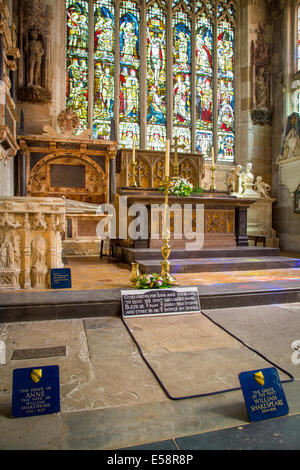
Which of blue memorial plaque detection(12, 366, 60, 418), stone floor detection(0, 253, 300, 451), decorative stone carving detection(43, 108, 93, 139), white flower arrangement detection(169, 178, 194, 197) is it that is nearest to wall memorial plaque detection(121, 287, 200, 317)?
stone floor detection(0, 253, 300, 451)

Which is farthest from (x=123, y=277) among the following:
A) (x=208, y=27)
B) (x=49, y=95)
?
(x=208, y=27)

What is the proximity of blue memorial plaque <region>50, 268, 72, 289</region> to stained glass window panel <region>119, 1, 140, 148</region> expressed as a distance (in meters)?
9.16

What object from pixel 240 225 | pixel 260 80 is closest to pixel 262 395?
pixel 240 225

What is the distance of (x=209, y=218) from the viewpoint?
25.4 feet

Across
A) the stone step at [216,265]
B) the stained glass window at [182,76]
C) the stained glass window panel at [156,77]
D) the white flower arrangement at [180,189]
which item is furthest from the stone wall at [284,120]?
the white flower arrangement at [180,189]

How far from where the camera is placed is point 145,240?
7.19m

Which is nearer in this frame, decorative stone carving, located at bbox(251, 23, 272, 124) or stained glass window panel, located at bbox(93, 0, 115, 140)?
stained glass window panel, located at bbox(93, 0, 115, 140)

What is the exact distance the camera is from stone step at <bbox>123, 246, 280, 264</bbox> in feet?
21.5

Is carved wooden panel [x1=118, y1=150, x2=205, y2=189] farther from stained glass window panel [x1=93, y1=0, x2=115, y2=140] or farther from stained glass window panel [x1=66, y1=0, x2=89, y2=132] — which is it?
stained glass window panel [x1=66, y1=0, x2=89, y2=132]

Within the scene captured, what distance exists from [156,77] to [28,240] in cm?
1093

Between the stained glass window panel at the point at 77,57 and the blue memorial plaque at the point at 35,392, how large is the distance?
37.6 feet

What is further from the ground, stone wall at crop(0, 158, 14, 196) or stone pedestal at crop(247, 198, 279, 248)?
stone wall at crop(0, 158, 14, 196)

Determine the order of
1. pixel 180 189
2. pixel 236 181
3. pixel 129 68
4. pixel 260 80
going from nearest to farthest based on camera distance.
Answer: pixel 180 189, pixel 236 181, pixel 129 68, pixel 260 80

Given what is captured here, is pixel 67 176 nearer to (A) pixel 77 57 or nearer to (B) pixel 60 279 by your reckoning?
(A) pixel 77 57
